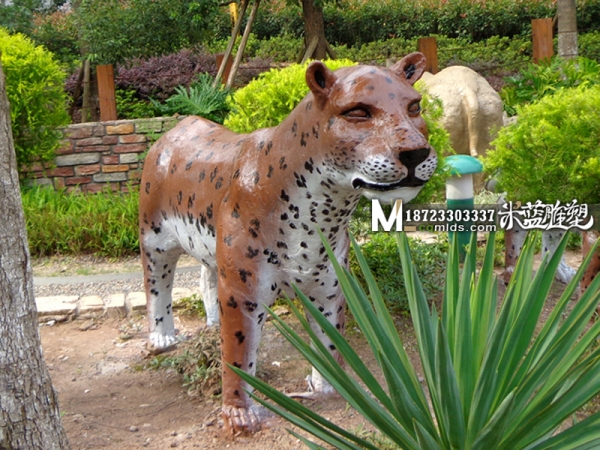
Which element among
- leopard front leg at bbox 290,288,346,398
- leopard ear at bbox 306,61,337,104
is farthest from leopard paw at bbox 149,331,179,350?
leopard ear at bbox 306,61,337,104

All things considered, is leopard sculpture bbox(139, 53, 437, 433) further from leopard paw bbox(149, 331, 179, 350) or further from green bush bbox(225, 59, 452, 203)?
green bush bbox(225, 59, 452, 203)

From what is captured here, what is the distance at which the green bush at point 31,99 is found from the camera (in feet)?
26.1

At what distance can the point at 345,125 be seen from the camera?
2.84 m

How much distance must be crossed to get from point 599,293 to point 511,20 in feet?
56.4

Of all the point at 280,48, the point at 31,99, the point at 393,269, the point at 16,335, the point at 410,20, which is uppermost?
the point at 410,20

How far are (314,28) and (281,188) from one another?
8095 millimetres

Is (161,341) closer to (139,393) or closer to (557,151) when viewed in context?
(139,393)

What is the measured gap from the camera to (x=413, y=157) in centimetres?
268

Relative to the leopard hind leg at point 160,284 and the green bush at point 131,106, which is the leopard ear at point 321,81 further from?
the green bush at point 131,106

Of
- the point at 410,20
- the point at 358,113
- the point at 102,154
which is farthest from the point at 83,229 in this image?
the point at 410,20

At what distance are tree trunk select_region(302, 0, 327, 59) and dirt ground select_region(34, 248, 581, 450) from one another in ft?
20.1

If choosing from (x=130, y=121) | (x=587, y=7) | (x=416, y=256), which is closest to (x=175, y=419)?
(x=416, y=256)

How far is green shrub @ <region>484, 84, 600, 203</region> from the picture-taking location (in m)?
4.54

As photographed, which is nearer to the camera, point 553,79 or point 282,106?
point 282,106
